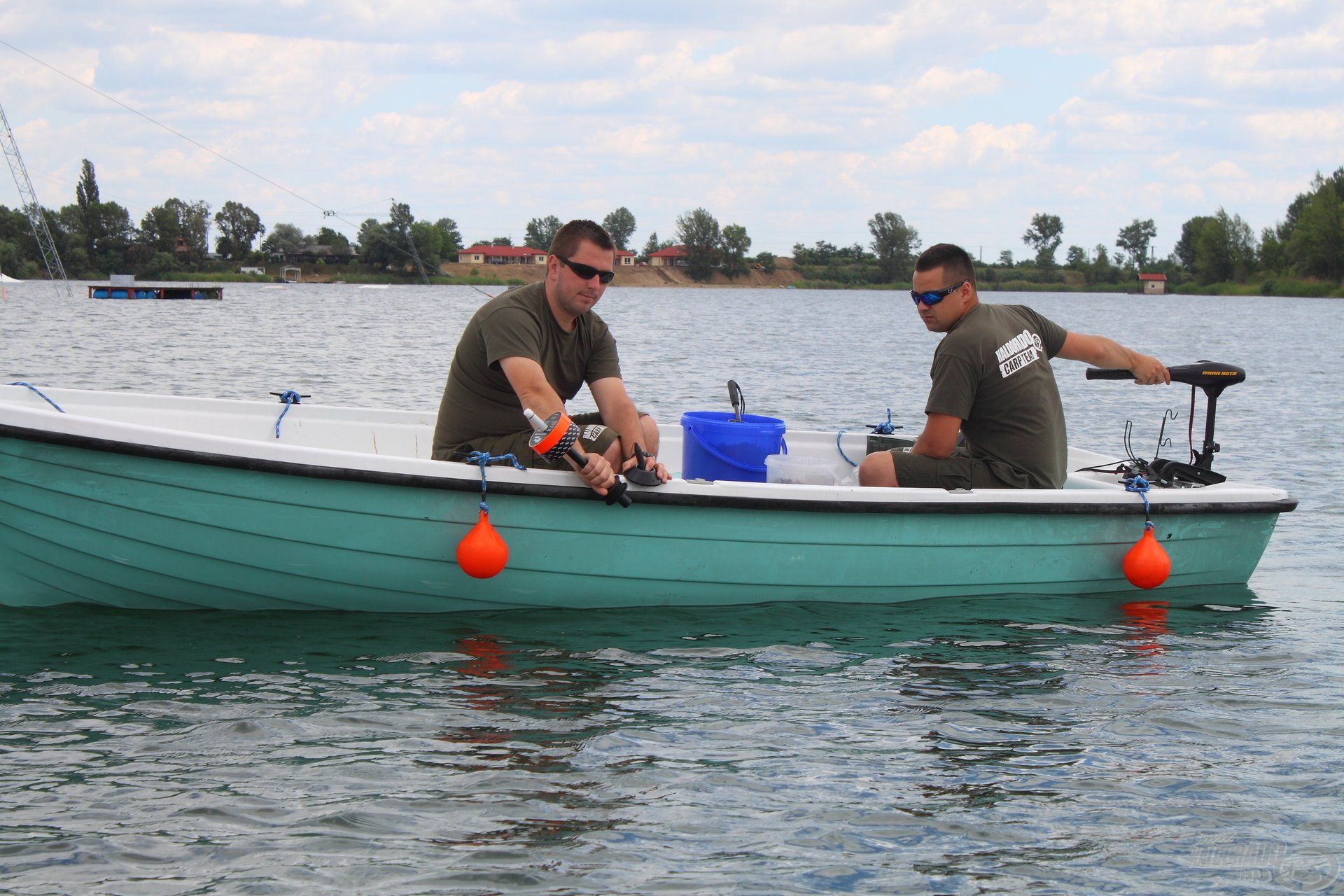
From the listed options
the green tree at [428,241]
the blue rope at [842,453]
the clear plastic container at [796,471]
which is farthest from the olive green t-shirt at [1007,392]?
the green tree at [428,241]

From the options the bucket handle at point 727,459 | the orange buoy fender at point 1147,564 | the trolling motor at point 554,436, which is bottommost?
the orange buoy fender at point 1147,564

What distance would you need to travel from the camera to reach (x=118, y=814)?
367 cm

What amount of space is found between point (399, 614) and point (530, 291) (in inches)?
64.2

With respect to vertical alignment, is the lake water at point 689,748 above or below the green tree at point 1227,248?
below

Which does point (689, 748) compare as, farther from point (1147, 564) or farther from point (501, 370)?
point (1147, 564)

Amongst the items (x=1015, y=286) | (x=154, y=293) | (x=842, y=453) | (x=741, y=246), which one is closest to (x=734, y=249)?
(x=741, y=246)

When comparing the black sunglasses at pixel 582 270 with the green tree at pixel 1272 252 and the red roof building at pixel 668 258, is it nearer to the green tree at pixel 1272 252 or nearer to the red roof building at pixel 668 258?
the green tree at pixel 1272 252

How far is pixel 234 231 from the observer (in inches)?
4820

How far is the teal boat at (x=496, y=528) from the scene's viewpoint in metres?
5.17

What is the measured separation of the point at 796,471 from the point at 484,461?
5.65 ft

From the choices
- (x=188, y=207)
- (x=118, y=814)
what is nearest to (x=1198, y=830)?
(x=118, y=814)

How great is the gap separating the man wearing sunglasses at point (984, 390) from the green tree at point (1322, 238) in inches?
3850

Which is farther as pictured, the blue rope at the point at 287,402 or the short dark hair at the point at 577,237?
the blue rope at the point at 287,402

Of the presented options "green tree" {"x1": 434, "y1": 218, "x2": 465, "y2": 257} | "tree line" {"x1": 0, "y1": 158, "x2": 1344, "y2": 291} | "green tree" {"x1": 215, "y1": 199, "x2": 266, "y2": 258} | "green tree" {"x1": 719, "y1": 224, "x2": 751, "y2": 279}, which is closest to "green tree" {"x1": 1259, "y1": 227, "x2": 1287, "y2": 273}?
"tree line" {"x1": 0, "y1": 158, "x2": 1344, "y2": 291}
